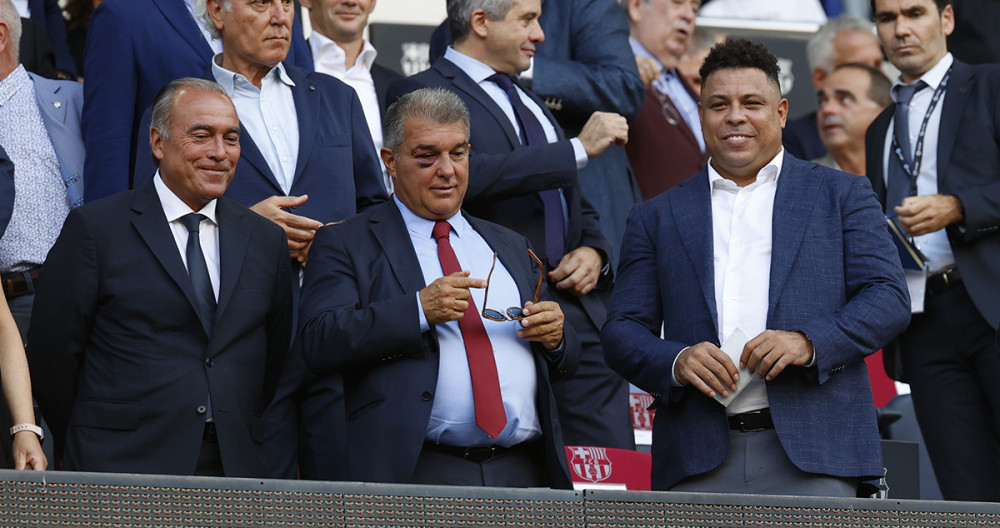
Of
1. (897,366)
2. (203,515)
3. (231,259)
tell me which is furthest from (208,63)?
(897,366)

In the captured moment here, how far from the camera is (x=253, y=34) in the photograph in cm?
500

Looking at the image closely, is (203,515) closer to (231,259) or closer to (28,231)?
(231,259)

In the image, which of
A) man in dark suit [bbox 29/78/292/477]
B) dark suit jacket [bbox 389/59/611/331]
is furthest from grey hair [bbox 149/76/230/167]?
dark suit jacket [bbox 389/59/611/331]

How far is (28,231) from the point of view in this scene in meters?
5.09

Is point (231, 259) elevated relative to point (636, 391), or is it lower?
elevated

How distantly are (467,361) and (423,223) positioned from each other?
49 centimetres

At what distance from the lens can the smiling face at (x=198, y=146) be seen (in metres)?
4.36

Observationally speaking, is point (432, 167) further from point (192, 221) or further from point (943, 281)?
point (943, 281)

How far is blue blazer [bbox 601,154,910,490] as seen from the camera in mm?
4082

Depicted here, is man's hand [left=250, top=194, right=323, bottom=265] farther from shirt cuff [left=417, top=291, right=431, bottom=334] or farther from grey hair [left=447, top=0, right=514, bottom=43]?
grey hair [left=447, top=0, right=514, bottom=43]

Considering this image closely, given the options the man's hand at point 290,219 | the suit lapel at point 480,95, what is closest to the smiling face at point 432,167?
the man's hand at point 290,219

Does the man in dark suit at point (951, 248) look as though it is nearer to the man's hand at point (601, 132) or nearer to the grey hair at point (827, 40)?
the man's hand at point (601, 132)

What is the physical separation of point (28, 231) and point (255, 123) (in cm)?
85

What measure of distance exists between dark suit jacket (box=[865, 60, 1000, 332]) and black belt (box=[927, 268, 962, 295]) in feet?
0.23
